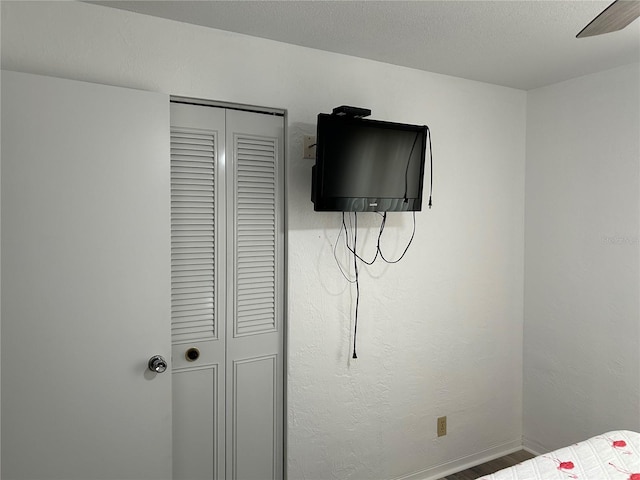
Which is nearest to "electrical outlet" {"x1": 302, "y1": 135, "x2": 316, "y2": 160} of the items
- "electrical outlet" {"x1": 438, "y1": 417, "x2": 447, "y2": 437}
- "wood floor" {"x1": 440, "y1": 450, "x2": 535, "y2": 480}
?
"electrical outlet" {"x1": 438, "y1": 417, "x2": 447, "y2": 437}

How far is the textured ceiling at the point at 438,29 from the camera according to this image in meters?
1.93

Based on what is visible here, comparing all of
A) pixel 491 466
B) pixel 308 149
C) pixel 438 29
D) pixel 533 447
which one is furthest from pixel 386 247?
pixel 533 447

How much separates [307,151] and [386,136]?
40cm

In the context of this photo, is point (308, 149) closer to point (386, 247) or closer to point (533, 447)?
point (386, 247)

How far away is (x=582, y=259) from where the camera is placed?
9.51 feet

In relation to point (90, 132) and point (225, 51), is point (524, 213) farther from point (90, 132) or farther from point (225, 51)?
point (90, 132)

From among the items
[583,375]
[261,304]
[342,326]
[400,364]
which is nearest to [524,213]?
[583,375]

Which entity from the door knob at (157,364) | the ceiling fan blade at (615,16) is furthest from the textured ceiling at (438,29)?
the door knob at (157,364)

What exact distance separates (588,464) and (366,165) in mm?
1523

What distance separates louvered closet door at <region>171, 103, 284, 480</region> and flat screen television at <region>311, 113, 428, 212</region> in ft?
0.96

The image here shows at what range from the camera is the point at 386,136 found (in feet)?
7.70

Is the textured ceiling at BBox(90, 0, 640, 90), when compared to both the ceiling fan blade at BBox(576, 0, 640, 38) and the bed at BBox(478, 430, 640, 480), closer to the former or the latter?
the ceiling fan blade at BBox(576, 0, 640, 38)

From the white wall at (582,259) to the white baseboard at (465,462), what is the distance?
0.16 m

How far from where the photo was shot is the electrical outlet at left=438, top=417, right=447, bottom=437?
2.93 m
